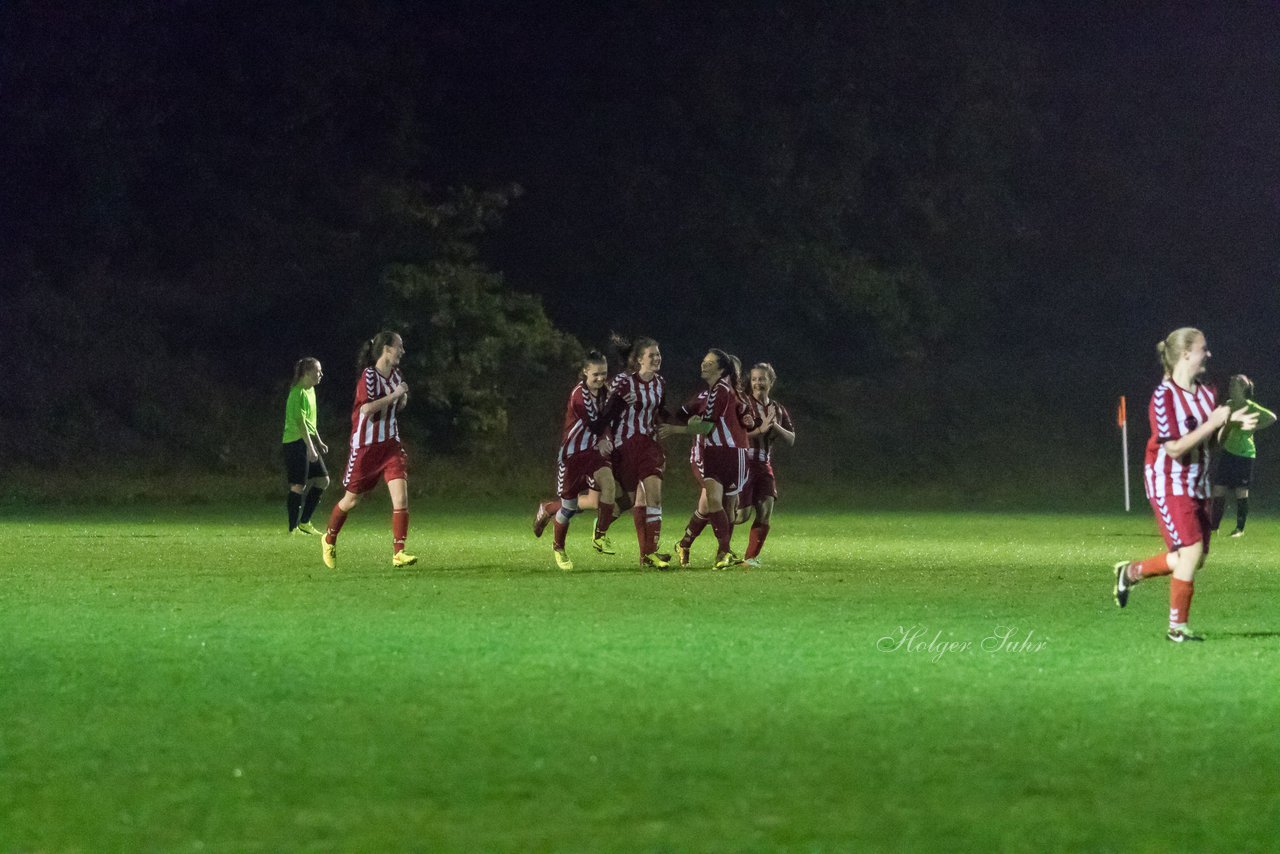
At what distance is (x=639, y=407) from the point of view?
676 inches

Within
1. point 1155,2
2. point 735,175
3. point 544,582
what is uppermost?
point 1155,2

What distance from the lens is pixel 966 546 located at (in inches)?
854

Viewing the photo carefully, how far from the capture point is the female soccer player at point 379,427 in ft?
54.9

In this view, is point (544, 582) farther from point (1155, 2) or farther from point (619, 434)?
point (1155, 2)

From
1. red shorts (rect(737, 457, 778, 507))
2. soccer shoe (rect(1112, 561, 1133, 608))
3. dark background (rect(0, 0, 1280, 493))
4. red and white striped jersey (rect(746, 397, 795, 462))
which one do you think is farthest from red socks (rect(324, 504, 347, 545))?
dark background (rect(0, 0, 1280, 493))

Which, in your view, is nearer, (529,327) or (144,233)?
(529,327)

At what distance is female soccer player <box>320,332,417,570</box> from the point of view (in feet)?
54.9

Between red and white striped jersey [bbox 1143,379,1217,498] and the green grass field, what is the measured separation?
0.97m

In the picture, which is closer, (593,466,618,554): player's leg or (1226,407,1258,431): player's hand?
(1226,407,1258,431): player's hand

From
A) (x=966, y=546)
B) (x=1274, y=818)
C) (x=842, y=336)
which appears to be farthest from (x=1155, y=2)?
(x=1274, y=818)

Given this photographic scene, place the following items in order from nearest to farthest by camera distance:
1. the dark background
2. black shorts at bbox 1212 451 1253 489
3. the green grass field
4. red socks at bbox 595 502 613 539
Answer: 1. the green grass field
2. red socks at bbox 595 502 613 539
3. black shorts at bbox 1212 451 1253 489
4. the dark background

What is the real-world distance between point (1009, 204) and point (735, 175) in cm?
1077

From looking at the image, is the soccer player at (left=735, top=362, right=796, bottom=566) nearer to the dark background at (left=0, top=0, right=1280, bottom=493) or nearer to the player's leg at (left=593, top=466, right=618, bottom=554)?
the player's leg at (left=593, top=466, right=618, bottom=554)

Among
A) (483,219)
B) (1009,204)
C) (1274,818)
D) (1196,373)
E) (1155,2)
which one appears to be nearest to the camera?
(1274,818)
